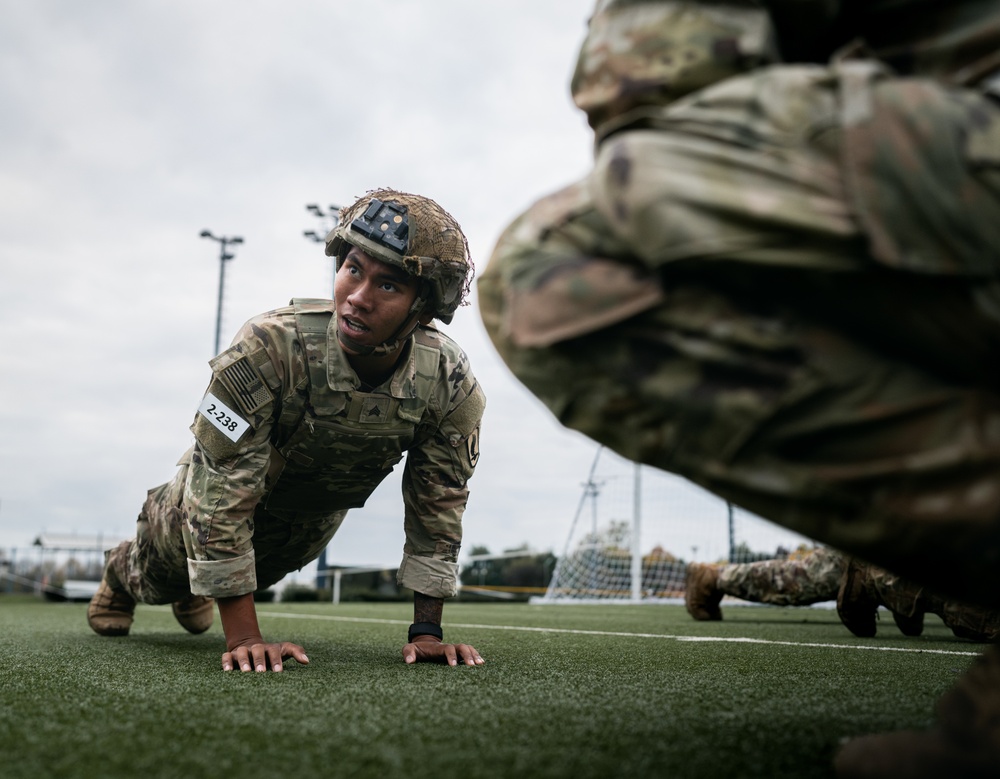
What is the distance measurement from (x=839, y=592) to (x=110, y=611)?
3.31 m

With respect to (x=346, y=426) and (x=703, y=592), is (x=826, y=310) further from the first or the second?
(x=703, y=592)

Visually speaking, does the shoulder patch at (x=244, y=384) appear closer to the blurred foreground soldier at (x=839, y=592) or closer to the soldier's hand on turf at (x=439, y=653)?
the soldier's hand on turf at (x=439, y=653)

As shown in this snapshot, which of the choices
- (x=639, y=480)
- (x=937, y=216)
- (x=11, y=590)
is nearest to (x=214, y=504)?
(x=937, y=216)

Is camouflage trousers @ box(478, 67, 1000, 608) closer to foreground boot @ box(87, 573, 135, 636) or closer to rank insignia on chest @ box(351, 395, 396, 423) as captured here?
rank insignia on chest @ box(351, 395, 396, 423)

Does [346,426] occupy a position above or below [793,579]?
above

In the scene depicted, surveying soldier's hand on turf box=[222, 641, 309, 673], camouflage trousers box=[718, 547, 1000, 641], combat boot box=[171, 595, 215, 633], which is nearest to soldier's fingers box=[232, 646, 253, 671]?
soldier's hand on turf box=[222, 641, 309, 673]

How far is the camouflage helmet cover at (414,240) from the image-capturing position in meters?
2.64

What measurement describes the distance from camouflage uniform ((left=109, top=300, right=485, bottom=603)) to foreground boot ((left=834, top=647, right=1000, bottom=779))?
6.26ft

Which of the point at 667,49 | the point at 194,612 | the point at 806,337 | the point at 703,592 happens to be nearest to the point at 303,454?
the point at 194,612

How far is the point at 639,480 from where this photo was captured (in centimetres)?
1580

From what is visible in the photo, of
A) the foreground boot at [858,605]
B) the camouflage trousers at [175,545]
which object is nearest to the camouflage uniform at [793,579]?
the foreground boot at [858,605]

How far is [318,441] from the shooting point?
2.85m

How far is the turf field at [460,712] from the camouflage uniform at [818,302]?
1.32 feet

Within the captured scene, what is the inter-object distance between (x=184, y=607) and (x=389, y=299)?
73.8 inches
